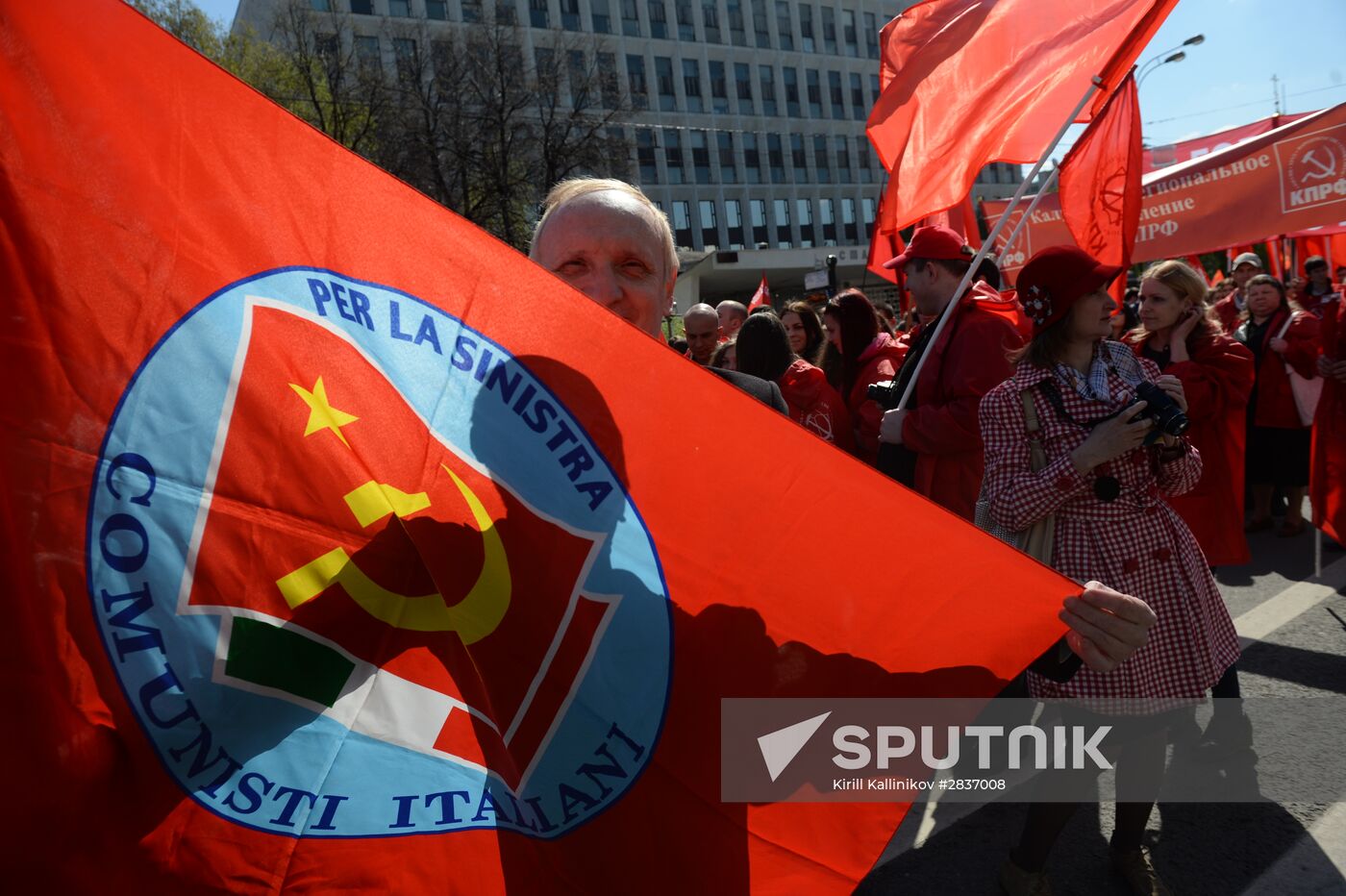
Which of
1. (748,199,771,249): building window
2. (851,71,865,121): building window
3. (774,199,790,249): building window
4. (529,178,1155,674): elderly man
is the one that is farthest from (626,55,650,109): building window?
(529,178,1155,674): elderly man

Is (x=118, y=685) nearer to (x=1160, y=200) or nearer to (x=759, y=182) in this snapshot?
(x=1160, y=200)

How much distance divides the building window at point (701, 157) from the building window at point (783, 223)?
15.9 feet

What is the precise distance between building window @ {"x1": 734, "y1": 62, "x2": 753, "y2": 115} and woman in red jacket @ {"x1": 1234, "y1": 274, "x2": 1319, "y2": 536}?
4872 centimetres

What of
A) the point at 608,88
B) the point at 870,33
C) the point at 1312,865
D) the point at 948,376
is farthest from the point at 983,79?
the point at 870,33

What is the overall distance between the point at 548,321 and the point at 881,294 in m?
49.9

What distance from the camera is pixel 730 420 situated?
1417mm

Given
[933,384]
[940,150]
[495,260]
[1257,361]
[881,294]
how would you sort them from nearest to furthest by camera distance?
[495,260] < [933,384] < [940,150] < [1257,361] < [881,294]

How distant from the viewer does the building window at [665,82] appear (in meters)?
49.9

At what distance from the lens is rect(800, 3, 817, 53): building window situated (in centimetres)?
5528

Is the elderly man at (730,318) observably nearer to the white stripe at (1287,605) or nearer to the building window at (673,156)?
the white stripe at (1287,605)

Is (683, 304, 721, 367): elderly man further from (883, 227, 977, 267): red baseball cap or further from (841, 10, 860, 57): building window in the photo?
(841, 10, 860, 57): building window

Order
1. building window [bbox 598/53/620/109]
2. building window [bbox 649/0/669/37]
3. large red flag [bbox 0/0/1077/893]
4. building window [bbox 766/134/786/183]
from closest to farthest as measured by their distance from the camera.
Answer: large red flag [bbox 0/0/1077/893] < building window [bbox 598/53/620/109] < building window [bbox 649/0/669/37] < building window [bbox 766/134/786/183]

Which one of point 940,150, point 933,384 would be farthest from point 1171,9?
point 933,384

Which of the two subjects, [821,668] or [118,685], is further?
[821,668]
